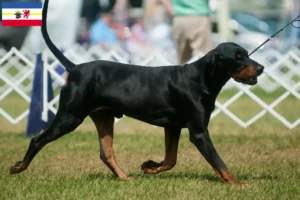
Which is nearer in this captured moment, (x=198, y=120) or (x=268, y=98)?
(x=198, y=120)

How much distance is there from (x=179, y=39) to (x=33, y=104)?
2914 millimetres

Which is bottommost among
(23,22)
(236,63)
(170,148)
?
(170,148)

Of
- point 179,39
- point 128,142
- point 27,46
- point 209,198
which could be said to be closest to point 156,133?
point 128,142

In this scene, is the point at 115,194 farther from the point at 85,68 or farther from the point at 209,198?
the point at 85,68

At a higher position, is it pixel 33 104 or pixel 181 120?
pixel 181 120

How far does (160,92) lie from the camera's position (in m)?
7.02

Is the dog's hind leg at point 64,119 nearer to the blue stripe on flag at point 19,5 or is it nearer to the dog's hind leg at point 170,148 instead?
the dog's hind leg at point 170,148

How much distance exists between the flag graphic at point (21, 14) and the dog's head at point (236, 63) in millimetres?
2886

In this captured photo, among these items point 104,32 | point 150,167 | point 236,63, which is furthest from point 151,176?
point 104,32

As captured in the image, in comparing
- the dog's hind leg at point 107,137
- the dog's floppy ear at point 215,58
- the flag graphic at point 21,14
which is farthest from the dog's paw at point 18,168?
the flag graphic at point 21,14

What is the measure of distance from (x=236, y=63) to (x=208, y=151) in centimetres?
74

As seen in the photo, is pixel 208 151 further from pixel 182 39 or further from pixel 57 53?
pixel 182 39

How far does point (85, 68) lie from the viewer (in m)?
7.03

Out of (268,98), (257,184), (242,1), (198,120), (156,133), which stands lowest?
(242,1)
